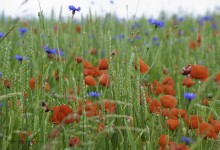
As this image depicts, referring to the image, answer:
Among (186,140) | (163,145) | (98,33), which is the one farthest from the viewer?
(98,33)

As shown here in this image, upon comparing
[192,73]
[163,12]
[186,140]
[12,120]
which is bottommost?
[186,140]

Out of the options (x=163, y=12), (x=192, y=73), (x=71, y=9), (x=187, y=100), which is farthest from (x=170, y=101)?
(x=163, y=12)

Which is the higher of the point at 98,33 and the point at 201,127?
the point at 98,33

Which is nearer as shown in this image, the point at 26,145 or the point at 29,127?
the point at 26,145

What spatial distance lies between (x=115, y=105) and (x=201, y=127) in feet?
1.11

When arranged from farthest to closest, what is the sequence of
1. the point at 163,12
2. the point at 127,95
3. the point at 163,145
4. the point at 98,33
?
the point at 163,12, the point at 98,33, the point at 127,95, the point at 163,145

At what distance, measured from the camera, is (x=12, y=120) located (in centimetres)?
143

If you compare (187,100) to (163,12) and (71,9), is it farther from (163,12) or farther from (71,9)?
(163,12)

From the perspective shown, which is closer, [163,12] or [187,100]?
[187,100]

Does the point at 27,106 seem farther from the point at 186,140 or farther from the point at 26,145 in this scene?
the point at 186,140

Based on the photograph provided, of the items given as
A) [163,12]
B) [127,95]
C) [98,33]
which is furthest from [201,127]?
[163,12]

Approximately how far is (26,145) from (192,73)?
2.15 feet

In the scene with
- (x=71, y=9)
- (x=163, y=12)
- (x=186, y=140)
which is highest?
(x=163, y=12)

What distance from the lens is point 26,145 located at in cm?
144
